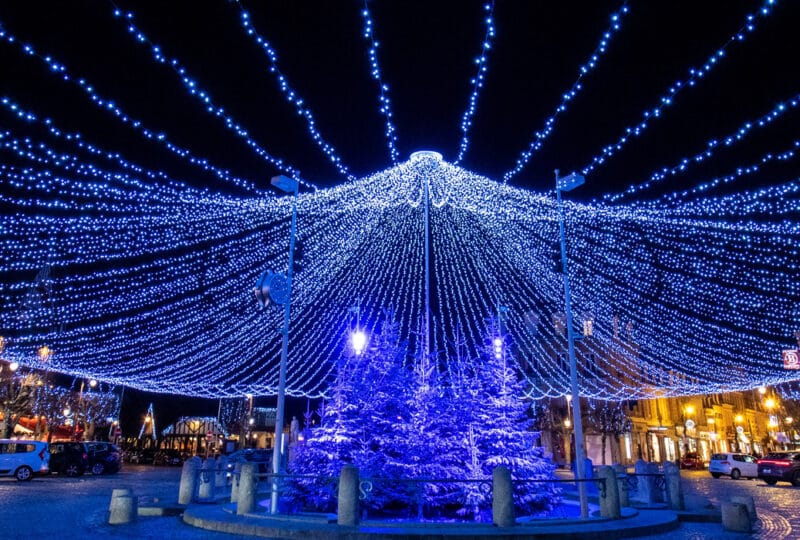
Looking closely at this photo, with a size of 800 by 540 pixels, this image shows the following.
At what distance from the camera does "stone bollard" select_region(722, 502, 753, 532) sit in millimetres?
11242

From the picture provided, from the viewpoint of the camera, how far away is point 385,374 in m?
15.2

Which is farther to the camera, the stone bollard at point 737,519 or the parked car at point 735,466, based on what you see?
the parked car at point 735,466

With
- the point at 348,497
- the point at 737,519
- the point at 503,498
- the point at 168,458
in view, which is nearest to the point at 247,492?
the point at 348,497

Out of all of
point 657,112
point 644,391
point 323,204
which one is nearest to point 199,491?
point 323,204

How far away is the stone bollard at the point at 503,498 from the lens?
10648 millimetres

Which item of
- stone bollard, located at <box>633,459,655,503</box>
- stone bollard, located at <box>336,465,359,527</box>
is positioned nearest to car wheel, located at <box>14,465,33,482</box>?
stone bollard, located at <box>336,465,359,527</box>

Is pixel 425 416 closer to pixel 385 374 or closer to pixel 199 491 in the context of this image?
pixel 385 374

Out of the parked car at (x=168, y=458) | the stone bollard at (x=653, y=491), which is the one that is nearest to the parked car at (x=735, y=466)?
the stone bollard at (x=653, y=491)

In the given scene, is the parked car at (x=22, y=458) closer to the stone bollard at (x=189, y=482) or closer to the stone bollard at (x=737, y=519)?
the stone bollard at (x=189, y=482)

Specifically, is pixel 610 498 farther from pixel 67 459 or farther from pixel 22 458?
pixel 67 459

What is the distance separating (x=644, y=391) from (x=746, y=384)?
11.0m

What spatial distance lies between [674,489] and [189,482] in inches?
486

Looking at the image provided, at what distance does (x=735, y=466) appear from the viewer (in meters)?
32.8

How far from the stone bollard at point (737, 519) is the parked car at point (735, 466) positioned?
995 inches
